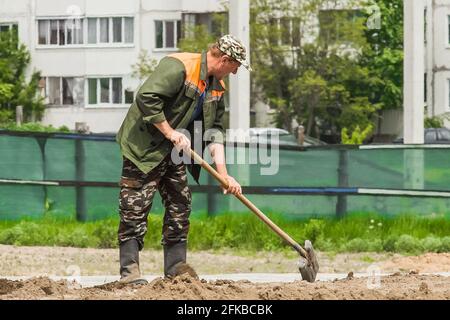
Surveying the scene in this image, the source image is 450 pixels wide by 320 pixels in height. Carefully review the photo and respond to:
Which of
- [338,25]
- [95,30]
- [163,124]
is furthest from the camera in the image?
[95,30]

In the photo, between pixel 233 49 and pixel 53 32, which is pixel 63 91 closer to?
pixel 53 32


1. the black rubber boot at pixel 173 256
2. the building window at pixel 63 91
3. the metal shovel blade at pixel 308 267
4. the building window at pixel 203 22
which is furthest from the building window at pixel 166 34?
the black rubber boot at pixel 173 256

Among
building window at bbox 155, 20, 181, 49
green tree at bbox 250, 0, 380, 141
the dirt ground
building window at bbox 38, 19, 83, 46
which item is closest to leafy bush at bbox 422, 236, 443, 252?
the dirt ground

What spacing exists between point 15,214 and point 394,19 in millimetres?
42529

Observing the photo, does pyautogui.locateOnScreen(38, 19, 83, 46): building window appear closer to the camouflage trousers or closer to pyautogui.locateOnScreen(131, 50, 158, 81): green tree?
pyautogui.locateOnScreen(131, 50, 158, 81): green tree

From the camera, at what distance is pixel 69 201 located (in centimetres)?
1557

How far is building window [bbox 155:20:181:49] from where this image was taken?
58562 mm

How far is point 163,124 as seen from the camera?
31.2ft

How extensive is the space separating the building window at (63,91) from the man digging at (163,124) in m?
49.9

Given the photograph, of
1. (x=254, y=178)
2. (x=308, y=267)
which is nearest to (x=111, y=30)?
(x=254, y=178)

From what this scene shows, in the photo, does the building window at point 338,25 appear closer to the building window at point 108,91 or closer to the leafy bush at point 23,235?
the building window at point 108,91

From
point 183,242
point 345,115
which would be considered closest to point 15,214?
point 183,242

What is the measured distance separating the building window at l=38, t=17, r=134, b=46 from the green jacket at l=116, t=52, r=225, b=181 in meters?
47.1

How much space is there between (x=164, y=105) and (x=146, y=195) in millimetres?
616
